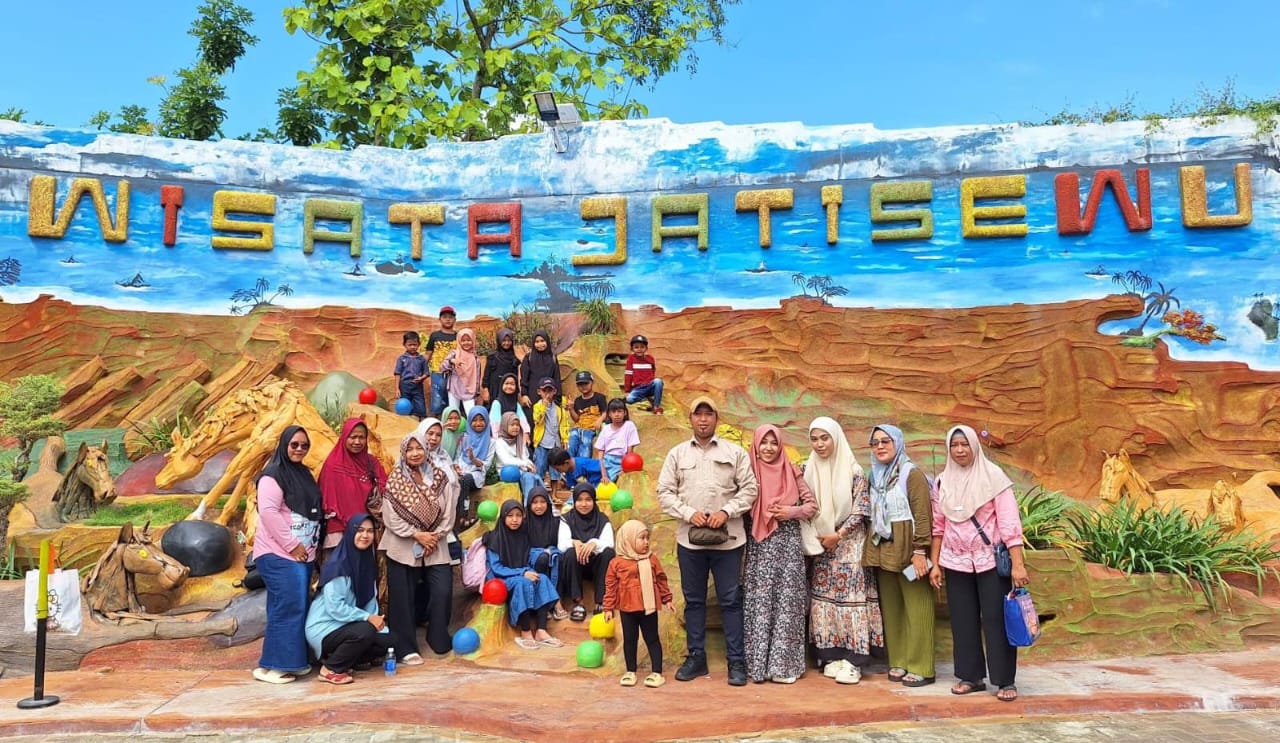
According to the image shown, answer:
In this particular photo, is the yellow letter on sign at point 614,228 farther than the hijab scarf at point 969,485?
Yes

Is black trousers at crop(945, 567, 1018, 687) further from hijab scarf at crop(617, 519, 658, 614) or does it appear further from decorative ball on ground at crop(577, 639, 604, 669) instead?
decorative ball on ground at crop(577, 639, 604, 669)

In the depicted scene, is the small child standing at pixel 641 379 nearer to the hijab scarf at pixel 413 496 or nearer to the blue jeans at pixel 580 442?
the blue jeans at pixel 580 442

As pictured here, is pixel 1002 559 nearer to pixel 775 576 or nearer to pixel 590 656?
pixel 775 576

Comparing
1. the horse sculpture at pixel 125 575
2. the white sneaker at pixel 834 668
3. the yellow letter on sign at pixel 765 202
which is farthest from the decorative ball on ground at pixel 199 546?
the yellow letter on sign at pixel 765 202

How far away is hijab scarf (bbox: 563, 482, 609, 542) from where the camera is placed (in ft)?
21.7

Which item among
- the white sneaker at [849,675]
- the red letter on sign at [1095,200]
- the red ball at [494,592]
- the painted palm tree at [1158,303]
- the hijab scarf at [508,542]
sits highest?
the red letter on sign at [1095,200]

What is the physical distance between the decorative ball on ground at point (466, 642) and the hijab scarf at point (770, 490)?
6.50 ft

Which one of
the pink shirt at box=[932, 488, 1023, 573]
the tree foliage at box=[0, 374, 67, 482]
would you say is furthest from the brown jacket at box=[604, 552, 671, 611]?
the tree foliage at box=[0, 374, 67, 482]

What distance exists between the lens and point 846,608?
18.1ft

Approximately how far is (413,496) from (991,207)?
7633mm

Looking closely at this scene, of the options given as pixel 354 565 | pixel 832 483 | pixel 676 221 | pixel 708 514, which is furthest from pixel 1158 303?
pixel 354 565

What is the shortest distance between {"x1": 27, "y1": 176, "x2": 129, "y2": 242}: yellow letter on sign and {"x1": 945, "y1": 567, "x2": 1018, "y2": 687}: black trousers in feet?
34.3

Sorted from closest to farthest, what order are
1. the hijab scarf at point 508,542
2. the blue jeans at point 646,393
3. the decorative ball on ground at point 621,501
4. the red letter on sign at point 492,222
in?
the hijab scarf at point 508,542
the decorative ball on ground at point 621,501
the blue jeans at point 646,393
the red letter on sign at point 492,222

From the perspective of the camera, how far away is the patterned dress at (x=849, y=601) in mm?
5500
